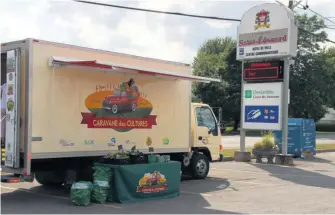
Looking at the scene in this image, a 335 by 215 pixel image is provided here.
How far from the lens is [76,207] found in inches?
352

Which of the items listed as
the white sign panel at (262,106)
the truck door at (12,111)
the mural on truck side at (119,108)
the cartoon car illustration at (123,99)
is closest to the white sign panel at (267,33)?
the white sign panel at (262,106)

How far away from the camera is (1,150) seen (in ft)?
31.5

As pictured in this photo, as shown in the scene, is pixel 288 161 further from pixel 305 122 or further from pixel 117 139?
pixel 117 139

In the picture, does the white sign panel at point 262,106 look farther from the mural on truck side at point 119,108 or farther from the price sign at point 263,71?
the mural on truck side at point 119,108

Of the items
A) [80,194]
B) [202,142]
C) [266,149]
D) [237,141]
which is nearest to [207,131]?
[202,142]

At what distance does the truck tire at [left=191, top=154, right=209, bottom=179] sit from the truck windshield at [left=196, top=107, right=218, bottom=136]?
2.88ft

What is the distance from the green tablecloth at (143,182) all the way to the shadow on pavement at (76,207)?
191mm

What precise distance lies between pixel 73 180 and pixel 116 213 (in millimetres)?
2272

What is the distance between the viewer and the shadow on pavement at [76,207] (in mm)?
8617

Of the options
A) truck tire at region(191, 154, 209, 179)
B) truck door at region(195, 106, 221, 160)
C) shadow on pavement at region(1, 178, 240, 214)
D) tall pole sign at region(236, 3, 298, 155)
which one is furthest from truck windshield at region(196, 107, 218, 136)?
tall pole sign at region(236, 3, 298, 155)

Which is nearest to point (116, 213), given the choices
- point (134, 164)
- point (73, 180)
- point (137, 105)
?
point (134, 164)

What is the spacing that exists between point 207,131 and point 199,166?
1070mm

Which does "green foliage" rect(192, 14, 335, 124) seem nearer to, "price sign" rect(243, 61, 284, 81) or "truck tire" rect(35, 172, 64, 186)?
"price sign" rect(243, 61, 284, 81)

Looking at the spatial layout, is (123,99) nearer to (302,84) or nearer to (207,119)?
(207,119)
